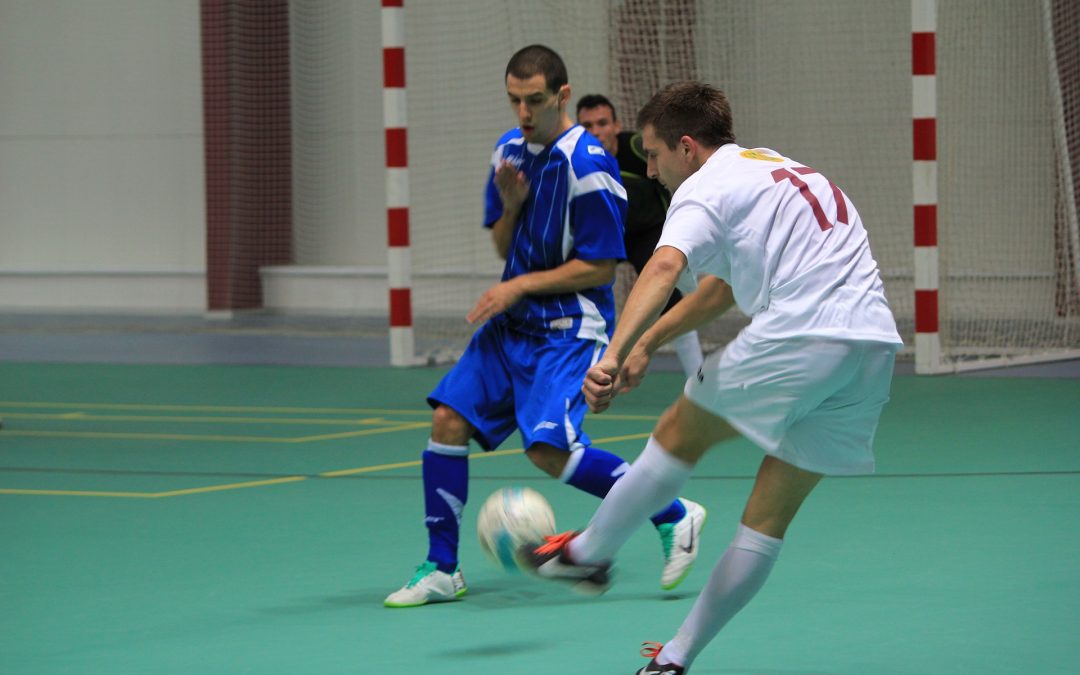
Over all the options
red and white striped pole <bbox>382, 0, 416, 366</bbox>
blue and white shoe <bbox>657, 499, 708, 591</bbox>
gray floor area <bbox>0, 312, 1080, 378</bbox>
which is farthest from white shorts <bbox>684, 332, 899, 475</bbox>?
red and white striped pole <bbox>382, 0, 416, 366</bbox>

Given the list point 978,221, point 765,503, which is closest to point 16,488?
point 765,503

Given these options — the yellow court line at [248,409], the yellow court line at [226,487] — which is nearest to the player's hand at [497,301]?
the yellow court line at [226,487]

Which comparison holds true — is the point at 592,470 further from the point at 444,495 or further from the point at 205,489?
the point at 205,489

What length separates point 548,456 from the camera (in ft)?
16.6

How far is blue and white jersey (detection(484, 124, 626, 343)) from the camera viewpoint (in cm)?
519

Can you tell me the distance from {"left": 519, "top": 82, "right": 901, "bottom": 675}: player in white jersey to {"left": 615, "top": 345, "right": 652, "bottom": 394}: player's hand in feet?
0.09

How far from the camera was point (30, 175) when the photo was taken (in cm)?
1806

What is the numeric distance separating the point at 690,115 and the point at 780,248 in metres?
0.42

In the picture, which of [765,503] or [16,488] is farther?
[16,488]

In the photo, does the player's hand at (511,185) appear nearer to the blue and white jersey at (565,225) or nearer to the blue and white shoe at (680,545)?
the blue and white jersey at (565,225)

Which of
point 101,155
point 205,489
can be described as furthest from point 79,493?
point 101,155

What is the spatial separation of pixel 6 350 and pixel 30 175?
4.86 meters

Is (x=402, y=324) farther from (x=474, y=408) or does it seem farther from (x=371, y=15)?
(x=474, y=408)

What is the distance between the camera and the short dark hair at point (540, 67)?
16.8ft
